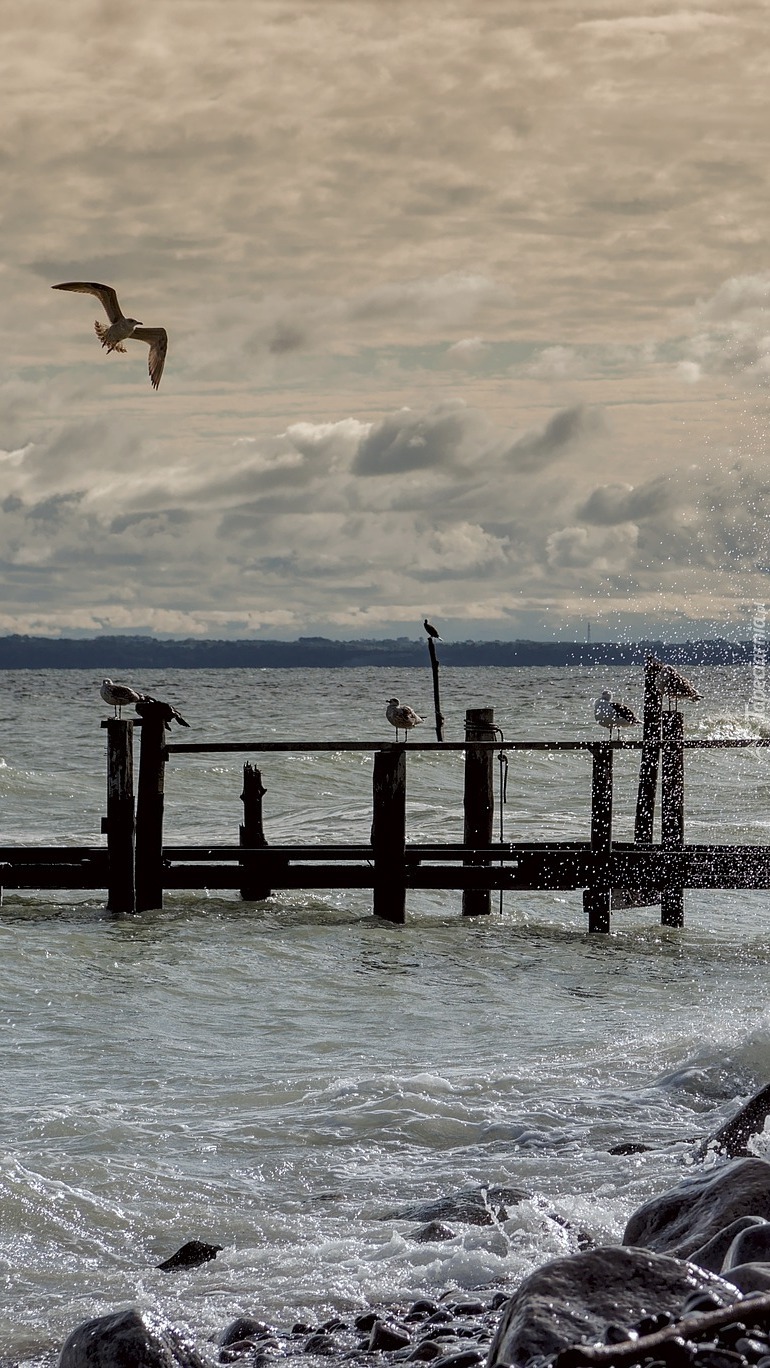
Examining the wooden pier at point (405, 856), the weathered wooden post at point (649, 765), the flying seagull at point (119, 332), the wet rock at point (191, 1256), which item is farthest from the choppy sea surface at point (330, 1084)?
the flying seagull at point (119, 332)

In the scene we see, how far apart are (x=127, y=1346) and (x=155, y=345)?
10.4 m

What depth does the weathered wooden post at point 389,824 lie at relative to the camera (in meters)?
14.5

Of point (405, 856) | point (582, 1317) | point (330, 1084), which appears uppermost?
point (582, 1317)

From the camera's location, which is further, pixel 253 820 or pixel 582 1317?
pixel 253 820

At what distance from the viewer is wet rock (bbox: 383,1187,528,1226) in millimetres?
6246

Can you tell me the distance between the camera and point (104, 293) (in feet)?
41.5

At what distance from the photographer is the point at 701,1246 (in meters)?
4.68

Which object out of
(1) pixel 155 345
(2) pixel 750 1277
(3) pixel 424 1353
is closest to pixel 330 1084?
(3) pixel 424 1353

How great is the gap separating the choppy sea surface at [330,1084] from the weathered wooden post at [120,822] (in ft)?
1.14

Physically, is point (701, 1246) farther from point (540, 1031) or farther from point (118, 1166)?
point (540, 1031)

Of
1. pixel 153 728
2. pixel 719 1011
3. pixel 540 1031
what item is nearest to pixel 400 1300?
pixel 540 1031

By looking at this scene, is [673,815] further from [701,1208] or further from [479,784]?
[701,1208]

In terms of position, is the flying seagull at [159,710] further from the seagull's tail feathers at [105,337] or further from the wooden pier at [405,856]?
the seagull's tail feathers at [105,337]

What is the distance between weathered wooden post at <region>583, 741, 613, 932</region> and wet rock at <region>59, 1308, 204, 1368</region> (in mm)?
10130
